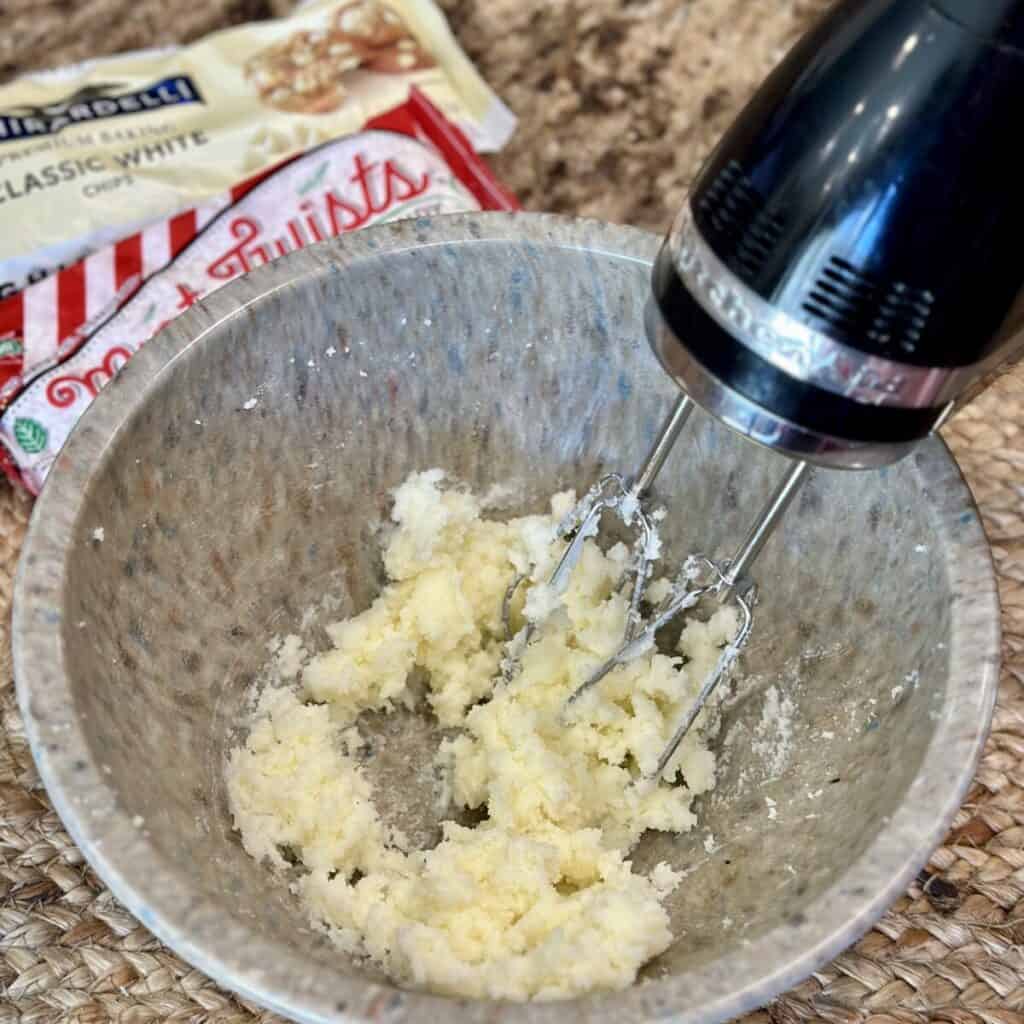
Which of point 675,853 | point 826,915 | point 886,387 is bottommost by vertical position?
point 675,853

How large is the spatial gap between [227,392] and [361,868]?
0.27 metres

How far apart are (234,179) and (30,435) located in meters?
0.30

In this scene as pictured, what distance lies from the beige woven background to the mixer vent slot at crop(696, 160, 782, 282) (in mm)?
442

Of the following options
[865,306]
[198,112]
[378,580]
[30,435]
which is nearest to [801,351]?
[865,306]

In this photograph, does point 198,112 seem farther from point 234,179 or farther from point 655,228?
point 655,228

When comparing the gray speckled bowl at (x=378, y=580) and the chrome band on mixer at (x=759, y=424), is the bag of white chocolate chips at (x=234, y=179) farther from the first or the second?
the chrome band on mixer at (x=759, y=424)

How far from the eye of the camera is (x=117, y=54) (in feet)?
3.77

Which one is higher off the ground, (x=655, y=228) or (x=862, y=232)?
(x=862, y=232)

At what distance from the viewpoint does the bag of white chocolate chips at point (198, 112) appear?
3.28ft

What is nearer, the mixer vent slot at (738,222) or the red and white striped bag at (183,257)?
the mixer vent slot at (738,222)


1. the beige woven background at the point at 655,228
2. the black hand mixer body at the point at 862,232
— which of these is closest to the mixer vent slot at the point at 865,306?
the black hand mixer body at the point at 862,232

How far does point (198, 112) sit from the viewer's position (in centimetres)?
108

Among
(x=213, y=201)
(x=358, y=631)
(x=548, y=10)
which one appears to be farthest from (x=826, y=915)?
(x=548, y=10)

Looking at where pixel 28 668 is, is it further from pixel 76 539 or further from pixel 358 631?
pixel 358 631
